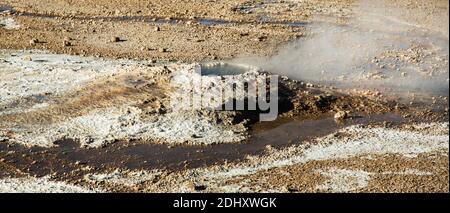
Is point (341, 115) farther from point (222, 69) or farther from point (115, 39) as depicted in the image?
point (115, 39)

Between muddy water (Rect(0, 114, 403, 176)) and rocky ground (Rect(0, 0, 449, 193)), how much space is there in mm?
28

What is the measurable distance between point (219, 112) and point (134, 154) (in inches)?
70.0

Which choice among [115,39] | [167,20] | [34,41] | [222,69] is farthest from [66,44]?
[222,69]

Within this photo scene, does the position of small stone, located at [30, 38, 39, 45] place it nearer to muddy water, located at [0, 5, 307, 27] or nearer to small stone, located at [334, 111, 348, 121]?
muddy water, located at [0, 5, 307, 27]

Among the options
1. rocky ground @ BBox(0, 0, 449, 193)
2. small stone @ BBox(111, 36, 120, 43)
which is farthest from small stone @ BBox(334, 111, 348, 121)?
small stone @ BBox(111, 36, 120, 43)

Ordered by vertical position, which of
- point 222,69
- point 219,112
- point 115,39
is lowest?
point 219,112

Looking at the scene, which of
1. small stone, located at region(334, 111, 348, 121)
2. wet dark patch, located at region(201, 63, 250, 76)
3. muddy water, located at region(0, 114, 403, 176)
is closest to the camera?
muddy water, located at region(0, 114, 403, 176)

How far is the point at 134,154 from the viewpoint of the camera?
28.9 ft

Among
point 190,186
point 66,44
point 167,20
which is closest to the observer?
point 190,186

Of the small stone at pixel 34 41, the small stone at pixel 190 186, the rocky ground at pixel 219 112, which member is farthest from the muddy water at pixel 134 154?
the small stone at pixel 34 41

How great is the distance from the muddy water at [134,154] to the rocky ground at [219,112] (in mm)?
28

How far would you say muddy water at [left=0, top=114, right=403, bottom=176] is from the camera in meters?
8.48

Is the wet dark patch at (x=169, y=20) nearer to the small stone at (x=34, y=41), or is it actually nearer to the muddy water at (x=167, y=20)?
the muddy water at (x=167, y=20)
